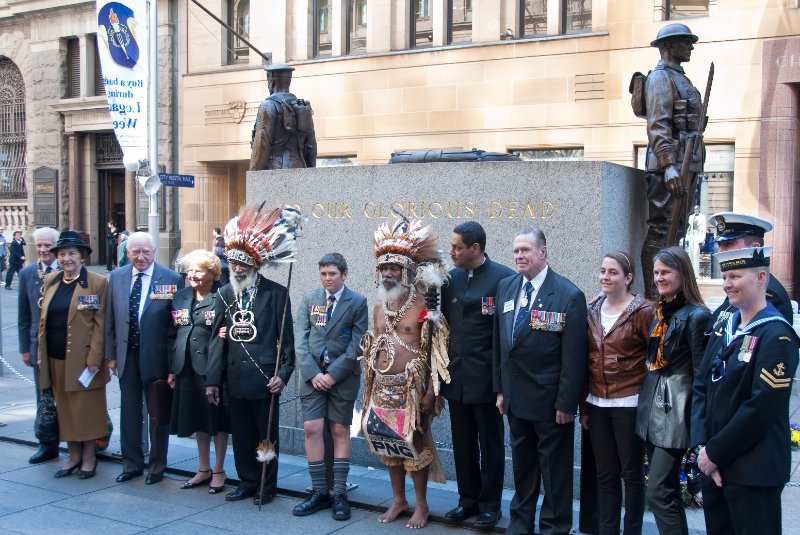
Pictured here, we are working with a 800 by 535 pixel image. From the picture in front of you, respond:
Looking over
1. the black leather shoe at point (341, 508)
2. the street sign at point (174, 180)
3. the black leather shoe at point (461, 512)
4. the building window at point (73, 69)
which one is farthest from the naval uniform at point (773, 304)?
the building window at point (73, 69)

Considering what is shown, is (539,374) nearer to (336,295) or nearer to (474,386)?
(474,386)

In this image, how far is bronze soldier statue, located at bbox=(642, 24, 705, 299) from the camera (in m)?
6.88

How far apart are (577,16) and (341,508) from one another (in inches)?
566

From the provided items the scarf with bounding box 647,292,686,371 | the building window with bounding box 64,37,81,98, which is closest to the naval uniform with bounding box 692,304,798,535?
the scarf with bounding box 647,292,686,371

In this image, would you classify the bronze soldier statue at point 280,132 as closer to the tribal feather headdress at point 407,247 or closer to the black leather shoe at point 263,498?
the tribal feather headdress at point 407,247

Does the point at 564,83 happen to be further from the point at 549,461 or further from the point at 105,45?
the point at 549,461

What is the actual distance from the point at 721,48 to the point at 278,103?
415 inches

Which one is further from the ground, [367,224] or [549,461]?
[367,224]

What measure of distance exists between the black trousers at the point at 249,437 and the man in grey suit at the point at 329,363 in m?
0.38

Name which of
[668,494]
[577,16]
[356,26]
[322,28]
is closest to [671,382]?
[668,494]

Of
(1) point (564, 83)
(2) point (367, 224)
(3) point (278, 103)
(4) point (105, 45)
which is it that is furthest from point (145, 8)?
(1) point (564, 83)

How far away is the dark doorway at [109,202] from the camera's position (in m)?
27.4

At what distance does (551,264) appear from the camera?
657 centimetres

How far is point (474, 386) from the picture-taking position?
576 centimetres
